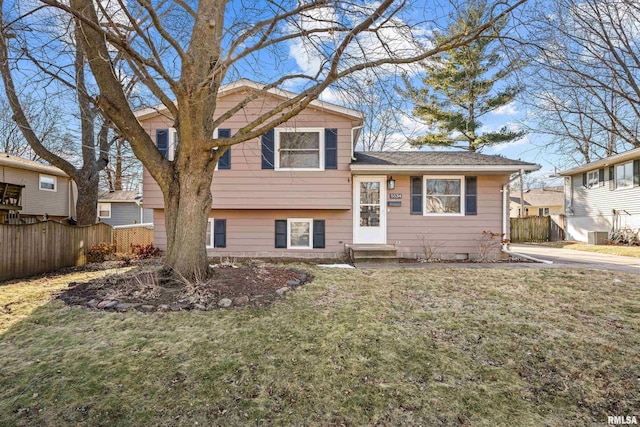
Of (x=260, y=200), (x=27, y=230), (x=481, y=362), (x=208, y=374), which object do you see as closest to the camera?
(x=208, y=374)

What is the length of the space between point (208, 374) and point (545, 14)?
267 inches

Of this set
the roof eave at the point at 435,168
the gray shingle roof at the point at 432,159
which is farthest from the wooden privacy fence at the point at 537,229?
the roof eave at the point at 435,168

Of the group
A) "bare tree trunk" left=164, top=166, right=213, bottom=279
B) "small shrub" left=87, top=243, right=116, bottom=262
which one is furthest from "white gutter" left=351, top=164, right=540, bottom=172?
"small shrub" left=87, top=243, right=116, bottom=262

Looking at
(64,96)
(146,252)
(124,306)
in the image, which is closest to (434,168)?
(124,306)

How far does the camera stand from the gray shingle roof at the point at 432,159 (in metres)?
8.90

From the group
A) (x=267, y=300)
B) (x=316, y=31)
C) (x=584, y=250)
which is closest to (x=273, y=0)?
(x=316, y=31)

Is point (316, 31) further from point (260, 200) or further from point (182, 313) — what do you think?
point (260, 200)

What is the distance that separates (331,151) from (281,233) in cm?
293

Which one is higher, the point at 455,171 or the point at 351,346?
the point at 455,171

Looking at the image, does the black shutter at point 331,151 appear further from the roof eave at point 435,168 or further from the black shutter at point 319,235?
the black shutter at point 319,235

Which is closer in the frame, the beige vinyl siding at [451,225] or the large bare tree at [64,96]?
the large bare tree at [64,96]

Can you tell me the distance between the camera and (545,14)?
4.85 meters

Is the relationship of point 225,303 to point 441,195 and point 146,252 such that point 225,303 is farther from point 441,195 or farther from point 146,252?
point 441,195

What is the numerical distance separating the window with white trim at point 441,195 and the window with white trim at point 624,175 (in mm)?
11302
